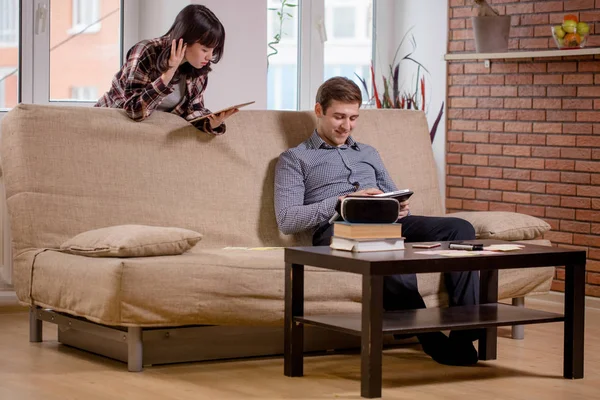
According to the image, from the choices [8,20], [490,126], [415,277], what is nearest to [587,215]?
[490,126]

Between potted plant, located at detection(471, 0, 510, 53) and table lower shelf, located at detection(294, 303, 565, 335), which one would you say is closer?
table lower shelf, located at detection(294, 303, 565, 335)

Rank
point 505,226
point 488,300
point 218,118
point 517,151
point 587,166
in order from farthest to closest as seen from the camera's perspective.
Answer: point 517,151
point 587,166
point 505,226
point 218,118
point 488,300

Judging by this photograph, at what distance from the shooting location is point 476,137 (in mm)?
6039

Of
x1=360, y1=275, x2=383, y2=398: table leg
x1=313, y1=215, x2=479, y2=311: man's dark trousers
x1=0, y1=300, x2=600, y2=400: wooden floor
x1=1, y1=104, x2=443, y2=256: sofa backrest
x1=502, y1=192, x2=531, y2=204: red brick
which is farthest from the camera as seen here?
x1=502, y1=192, x2=531, y2=204: red brick

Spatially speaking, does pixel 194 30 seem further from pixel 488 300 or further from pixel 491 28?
pixel 491 28

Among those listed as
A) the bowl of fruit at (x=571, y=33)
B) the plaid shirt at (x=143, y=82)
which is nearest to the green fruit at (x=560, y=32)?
the bowl of fruit at (x=571, y=33)

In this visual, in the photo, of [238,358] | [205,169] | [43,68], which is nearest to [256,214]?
[205,169]

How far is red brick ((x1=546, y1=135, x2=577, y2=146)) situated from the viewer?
217 inches

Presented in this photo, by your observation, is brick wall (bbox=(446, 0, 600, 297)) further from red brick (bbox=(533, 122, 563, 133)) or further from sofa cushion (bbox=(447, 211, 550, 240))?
sofa cushion (bbox=(447, 211, 550, 240))

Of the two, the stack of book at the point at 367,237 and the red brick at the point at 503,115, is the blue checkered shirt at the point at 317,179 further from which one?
the red brick at the point at 503,115

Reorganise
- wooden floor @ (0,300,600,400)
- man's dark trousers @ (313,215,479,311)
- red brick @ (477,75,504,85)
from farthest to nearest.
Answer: red brick @ (477,75,504,85) → man's dark trousers @ (313,215,479,311) → wooden floor @ (0,300,600,400)

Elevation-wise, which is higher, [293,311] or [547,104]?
[547,104]

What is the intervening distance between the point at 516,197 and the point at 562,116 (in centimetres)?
52

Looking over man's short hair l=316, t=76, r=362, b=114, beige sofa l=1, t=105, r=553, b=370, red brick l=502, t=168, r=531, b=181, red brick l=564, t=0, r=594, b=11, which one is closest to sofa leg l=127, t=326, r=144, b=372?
beige sofa l=1, t=105, r=553, b=370
